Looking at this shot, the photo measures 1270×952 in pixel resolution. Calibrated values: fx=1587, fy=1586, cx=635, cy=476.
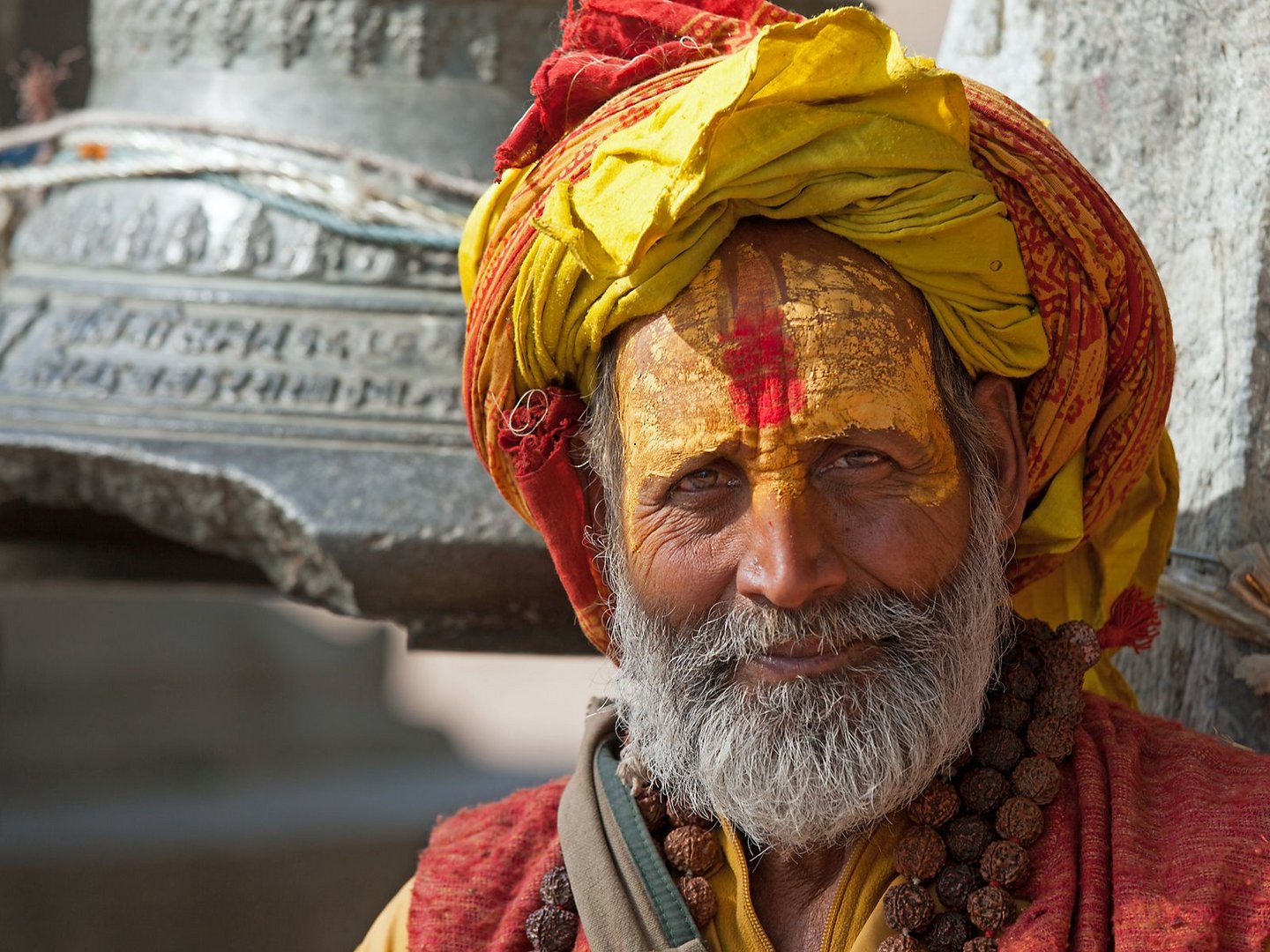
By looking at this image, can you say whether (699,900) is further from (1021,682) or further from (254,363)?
(254,363)

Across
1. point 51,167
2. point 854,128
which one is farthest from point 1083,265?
point 51,167

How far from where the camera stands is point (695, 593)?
5.16ft

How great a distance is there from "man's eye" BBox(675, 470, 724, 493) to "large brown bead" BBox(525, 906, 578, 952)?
0.45 m

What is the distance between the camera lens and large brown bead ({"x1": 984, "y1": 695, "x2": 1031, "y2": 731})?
162 centimetres

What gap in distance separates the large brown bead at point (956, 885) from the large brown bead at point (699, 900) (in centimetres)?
22

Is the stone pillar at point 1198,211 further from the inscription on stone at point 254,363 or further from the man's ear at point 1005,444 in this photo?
the inscription on stone at point 254,363


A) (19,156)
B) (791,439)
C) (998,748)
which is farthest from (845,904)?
(19,156)

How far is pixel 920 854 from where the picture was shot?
155 cm

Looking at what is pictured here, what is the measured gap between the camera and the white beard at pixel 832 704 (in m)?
1.53

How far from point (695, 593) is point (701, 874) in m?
0.30

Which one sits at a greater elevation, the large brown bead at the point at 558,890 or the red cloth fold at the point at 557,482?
the red cloth fold at the point at 557,482

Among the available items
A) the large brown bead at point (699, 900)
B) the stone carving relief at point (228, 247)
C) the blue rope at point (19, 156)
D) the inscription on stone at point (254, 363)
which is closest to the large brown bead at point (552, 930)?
the large brown bead at point (699, 900)

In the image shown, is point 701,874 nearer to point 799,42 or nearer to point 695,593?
point 695,593

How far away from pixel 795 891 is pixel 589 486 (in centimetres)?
49
